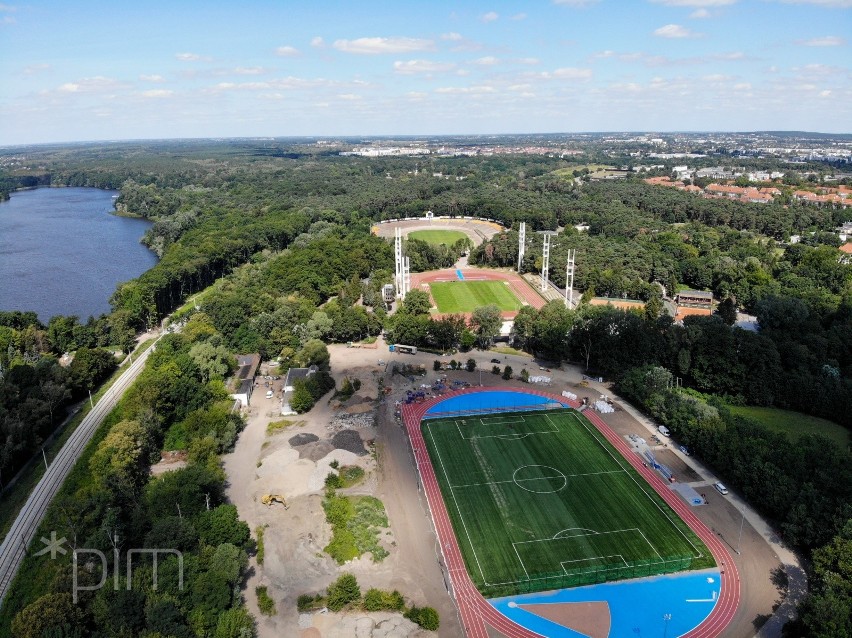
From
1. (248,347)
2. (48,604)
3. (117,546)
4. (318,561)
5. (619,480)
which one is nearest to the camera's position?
(48,604)

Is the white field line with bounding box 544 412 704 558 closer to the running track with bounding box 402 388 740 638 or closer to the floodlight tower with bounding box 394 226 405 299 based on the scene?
the running track with bounding box 402 388 740 638

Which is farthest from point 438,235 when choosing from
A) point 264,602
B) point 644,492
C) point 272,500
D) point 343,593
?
point 264,602

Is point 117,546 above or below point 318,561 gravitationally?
above

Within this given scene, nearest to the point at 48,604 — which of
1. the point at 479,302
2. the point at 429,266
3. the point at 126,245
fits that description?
the point at 479,302

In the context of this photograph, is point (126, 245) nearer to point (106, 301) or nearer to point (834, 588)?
point (106, 301)

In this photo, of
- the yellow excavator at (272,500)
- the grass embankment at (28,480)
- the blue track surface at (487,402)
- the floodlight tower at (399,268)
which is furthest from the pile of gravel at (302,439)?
the floodlight tower at (399,268)

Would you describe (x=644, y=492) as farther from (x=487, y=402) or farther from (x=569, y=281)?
(x=569, y=281)

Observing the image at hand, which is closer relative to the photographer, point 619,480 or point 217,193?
point 619,480
